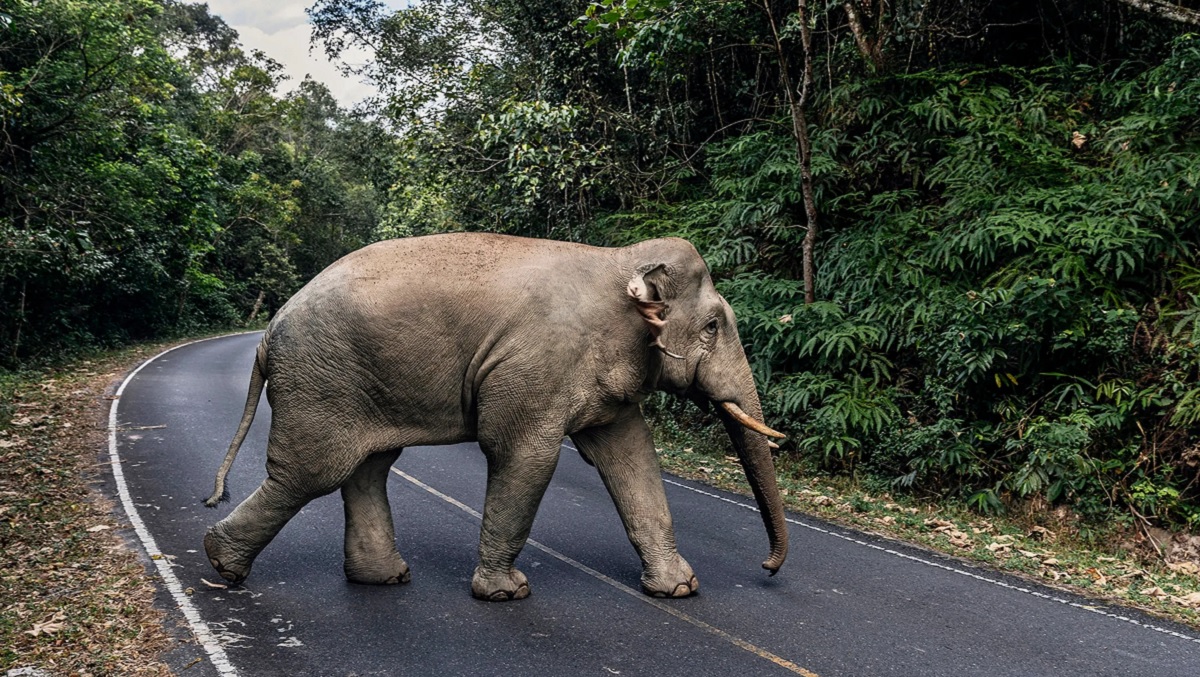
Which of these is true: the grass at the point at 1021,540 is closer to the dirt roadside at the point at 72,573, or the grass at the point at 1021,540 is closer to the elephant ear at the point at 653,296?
the elephant ear at the point at 653,296

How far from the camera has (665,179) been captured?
1672 cm

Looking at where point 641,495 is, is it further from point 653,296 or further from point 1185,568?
point 1185,568

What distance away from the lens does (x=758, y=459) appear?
6.26 m

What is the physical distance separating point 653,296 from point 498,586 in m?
2.14

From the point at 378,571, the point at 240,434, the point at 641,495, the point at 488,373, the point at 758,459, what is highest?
the point at 488,373

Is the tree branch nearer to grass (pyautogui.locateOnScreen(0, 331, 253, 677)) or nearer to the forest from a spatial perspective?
the forest

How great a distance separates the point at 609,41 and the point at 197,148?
50.0 feet

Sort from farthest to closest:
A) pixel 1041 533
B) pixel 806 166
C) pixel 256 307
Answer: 1. pixel 256 307
2. pixel 806 166
3. pixel 1041 533

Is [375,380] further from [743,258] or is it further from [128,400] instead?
[128,400]

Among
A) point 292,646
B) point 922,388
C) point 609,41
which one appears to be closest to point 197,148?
point 609,41

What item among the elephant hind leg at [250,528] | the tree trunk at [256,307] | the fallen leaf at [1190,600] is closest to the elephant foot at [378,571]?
the elephant hind leg at [250,528]

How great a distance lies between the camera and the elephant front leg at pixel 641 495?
6.21 m

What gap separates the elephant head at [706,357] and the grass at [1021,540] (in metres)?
2.46

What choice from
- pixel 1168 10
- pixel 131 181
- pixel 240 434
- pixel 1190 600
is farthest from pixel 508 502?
pixel 131 181
